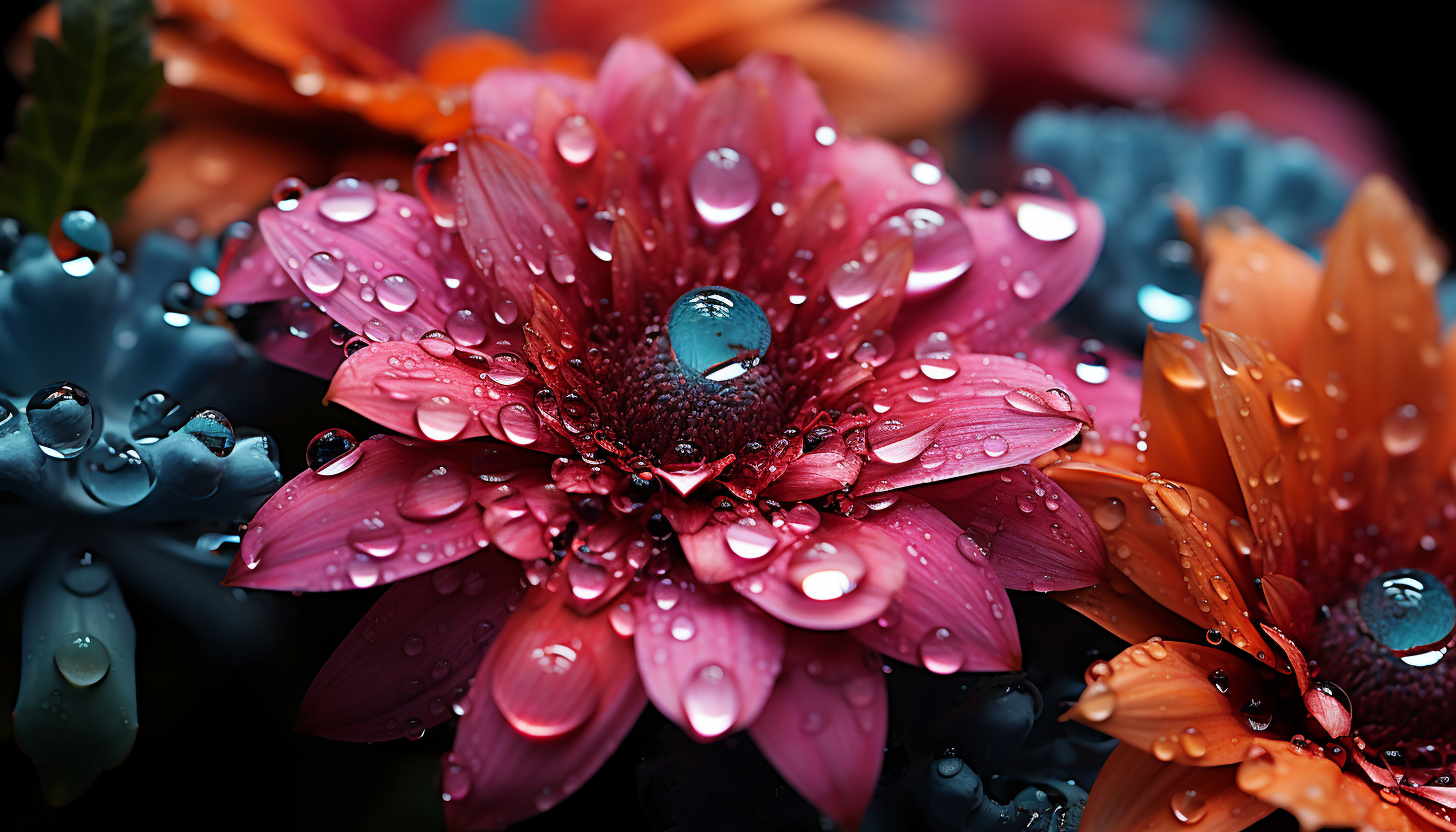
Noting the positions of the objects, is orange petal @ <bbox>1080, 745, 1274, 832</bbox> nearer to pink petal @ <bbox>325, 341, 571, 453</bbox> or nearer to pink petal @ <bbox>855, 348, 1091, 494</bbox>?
pink petal @ <bbox>855, 348, 1091, 494</bbox>

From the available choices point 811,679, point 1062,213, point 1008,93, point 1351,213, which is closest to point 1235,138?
point 1351,213

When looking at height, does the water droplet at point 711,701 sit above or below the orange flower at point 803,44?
above

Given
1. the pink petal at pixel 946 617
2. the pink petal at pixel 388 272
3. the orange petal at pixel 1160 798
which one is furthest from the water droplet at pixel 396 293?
the orange petal at pixel 1160 798

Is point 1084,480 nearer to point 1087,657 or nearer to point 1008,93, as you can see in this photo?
point 1087,657

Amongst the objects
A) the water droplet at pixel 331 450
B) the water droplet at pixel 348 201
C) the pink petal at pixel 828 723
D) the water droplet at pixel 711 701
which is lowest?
the pink petal at pixel 828 723

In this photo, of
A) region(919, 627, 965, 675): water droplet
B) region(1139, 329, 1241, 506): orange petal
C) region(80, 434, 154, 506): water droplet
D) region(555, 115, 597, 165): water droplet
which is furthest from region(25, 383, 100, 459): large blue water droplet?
region(1139, 329, 1241, 506): orange petal

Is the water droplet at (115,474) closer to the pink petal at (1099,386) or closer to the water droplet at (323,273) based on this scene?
the water droplet at (323,273)

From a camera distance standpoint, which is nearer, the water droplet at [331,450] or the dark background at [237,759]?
the water droplet at [331,450]
